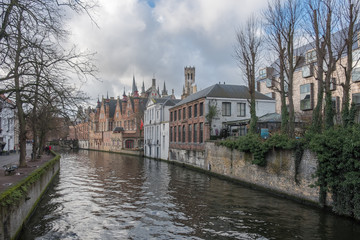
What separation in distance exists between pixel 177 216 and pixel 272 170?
7129 millimetres

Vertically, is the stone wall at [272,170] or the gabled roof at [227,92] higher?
the gabled roof at [227,92]

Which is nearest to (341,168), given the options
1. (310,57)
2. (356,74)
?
(310,57)

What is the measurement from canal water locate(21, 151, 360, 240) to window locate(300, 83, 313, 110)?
18837 millimetres

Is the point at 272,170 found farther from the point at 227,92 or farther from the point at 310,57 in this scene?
the point at 227,92

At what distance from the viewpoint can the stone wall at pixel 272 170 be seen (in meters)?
14.0

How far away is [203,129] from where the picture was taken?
29328mm

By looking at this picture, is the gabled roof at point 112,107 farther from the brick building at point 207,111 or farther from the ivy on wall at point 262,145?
the ivy on wall at point 262,145

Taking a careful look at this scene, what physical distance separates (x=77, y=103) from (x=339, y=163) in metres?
10.0

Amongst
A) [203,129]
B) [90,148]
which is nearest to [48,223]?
[203,129]

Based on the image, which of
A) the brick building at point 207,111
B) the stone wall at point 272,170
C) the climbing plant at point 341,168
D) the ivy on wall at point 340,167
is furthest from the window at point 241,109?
the climbing plant at point 341,168

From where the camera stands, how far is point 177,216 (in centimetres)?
1223

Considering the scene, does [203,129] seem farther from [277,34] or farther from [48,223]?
[48,223]

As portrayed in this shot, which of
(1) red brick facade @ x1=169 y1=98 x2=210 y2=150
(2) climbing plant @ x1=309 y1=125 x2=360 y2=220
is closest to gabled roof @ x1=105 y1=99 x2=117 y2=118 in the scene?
(1) red brick facade @ x1=169 y1=98 x2=210 y2=150

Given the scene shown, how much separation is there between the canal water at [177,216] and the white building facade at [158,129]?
23.6 meters
